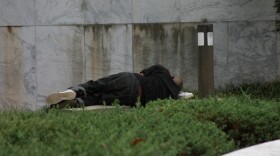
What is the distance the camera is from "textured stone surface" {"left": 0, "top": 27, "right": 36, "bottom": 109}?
32.0 ft

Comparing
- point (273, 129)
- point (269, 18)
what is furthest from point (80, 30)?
point (273, 129)

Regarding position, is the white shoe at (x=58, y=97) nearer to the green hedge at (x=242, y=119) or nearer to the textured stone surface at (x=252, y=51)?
the green hedge at (x=242, y=119)

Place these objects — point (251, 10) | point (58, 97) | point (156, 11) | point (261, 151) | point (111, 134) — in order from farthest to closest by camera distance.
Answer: point (251, 10)
point (156, 11)
point (58, 97)
point (261, 151)
point (111, 134)

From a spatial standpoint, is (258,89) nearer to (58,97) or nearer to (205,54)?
(205,54)

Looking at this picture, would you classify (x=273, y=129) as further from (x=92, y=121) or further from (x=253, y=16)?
(x=253, y=16)

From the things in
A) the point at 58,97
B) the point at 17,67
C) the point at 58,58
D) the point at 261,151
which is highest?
the point at 58,58

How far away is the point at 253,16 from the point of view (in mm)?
11328

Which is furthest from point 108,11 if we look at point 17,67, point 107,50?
point 17,67

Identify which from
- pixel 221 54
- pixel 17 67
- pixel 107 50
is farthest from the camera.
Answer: pixel 221 54

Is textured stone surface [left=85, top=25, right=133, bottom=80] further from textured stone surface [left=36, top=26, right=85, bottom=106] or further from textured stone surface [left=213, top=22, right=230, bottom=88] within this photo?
textured stone surface [left=213, top=22, right=230, bottom=88]

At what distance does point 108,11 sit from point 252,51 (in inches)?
123

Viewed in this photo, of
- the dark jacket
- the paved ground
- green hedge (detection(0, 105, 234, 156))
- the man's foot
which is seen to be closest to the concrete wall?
the dark jacket

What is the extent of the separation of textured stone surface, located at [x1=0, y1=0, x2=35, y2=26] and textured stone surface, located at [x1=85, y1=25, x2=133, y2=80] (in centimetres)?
104

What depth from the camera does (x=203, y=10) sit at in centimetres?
1089
